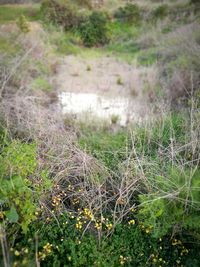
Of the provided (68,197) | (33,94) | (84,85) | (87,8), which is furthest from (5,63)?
(87,8)

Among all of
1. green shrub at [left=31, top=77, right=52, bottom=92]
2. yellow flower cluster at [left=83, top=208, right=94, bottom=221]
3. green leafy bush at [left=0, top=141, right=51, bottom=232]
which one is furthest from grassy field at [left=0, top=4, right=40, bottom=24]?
yellow flower cluster at [left=83, top=208, right=94, bottom=221]

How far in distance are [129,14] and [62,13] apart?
2970 millimetres

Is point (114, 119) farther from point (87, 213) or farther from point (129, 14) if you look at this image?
point (129, 14)

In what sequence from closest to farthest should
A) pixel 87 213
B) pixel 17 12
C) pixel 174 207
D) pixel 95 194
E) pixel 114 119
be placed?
pixel 174 207 → pixel 87 213 → pixel 95 194 → pixel 114 119 → pixel 17 12

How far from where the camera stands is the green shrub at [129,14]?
14875 millimetres

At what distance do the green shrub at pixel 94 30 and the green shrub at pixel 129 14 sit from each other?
4.90 feet

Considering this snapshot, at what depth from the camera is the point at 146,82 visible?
9.09 meters

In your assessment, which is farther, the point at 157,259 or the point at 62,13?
the point at 62,13

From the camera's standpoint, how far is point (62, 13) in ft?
44.9

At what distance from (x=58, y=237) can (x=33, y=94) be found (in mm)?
4073

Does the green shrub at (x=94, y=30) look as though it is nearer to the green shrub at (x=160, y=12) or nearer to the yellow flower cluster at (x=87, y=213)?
the green shrub at (x=160, y=12)

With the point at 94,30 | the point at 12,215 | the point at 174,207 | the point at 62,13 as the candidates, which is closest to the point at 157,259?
the point at 174,207

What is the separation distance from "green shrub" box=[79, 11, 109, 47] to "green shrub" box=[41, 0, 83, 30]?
0.46 metres

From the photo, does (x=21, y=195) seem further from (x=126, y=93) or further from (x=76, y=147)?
(x=126, y=93)
